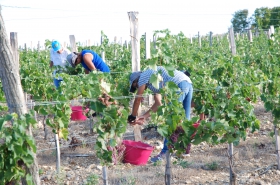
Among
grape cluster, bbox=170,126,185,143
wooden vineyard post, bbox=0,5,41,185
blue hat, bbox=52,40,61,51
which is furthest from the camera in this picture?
blue hat, bbox=52,40,61,51

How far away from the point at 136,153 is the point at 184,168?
0.63 m

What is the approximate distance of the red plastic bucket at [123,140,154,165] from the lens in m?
5.63

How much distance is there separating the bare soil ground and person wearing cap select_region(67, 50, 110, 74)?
1.16 m

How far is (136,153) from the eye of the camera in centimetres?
571

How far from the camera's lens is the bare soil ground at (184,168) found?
540 centimetres

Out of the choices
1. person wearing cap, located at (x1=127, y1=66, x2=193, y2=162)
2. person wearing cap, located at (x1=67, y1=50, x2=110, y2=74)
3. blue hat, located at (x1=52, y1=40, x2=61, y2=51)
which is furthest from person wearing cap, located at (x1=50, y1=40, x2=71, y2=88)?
person wearing cap, located at (x1=127, y1=66, x2=193, y2=162)

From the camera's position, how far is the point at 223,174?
566 cm

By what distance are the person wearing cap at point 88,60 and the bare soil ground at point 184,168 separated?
1160 mm

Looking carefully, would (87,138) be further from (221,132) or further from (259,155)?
(221,132)

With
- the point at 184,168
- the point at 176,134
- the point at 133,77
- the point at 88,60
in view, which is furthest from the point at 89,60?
the point at 176,134

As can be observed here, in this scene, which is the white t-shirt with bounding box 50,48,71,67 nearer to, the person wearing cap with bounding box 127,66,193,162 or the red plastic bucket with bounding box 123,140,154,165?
the red plastic bucket with bounding box 123,140,154,165

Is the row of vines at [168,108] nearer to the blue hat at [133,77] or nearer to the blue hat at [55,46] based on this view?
the blue hat at [133,77]

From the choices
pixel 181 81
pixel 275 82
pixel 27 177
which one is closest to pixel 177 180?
pixel 181 81

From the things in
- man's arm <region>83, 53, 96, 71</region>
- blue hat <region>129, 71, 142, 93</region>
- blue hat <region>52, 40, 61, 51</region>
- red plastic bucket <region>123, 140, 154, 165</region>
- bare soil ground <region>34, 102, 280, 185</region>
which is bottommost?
bare soil ground <region>34, 102, 280, 185</region>
